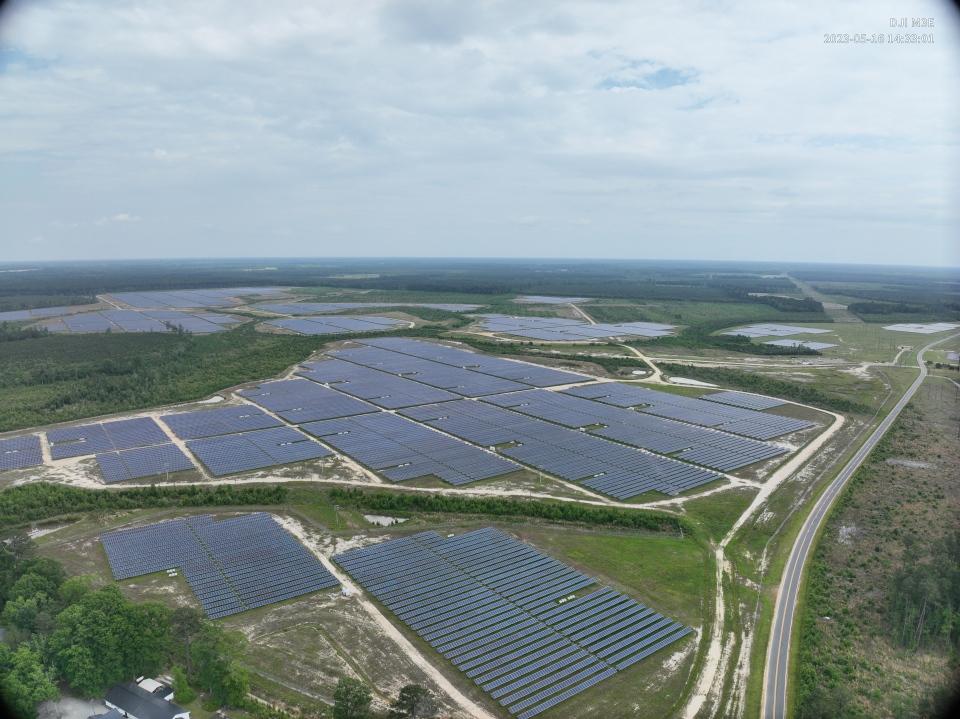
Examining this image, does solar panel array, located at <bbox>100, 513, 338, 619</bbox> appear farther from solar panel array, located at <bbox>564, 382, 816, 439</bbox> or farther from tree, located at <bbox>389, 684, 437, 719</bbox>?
solar panel array, located at <bbox>564, 382, 816, 439</bbox>

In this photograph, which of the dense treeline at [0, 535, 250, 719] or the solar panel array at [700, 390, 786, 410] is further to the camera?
the solar panel array at [700, 390, 786, 410]

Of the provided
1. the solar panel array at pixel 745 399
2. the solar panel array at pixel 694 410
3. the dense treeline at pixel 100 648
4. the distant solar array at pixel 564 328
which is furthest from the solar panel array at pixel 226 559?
the distant solar array at pixel 564 328

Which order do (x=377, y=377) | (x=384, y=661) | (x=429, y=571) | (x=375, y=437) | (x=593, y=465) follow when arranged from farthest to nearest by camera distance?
(x=377, y=377)
(x=375, y=437)
(x=593, y=465)
(x=429, y=571)
(x=384, y=661)

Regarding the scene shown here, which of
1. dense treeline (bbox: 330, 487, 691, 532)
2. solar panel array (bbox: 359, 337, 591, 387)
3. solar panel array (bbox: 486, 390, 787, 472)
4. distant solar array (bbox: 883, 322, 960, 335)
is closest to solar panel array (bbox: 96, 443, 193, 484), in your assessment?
dense treeline (bbox: 330, 487, 691, 532)

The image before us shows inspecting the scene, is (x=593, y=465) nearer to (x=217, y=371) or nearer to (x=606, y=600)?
(x=606, y=600)

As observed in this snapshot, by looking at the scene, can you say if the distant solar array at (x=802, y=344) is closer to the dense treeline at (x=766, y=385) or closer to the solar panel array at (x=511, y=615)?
the dense treeline at (x=766, y=385)

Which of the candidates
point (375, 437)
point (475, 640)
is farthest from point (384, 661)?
point (375, 437)
